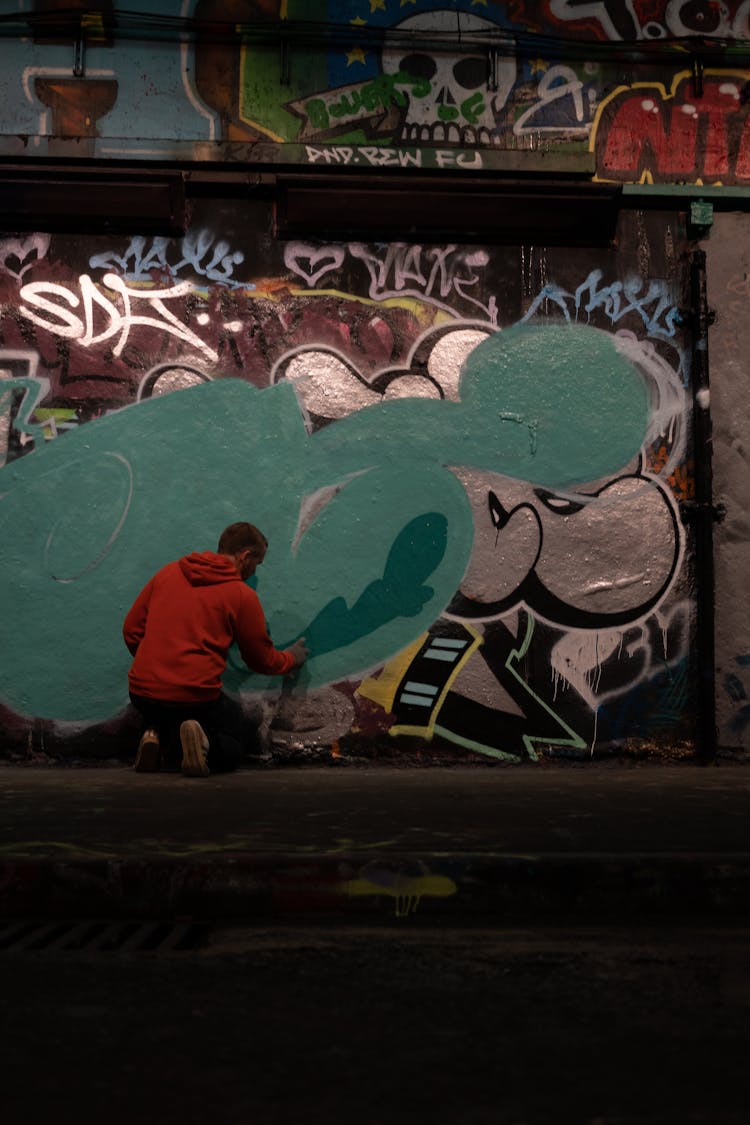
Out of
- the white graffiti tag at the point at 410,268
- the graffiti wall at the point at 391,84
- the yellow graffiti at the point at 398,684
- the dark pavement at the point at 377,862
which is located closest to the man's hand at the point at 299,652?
Result: the yellow graffiti at the point at 398,684

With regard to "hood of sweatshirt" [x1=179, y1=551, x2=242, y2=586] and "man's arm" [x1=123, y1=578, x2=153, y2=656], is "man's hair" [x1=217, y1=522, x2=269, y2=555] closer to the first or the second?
"hood of sweatshirt" [x1=179, y1=551, x2=242, y2=586]

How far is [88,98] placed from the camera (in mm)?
7348

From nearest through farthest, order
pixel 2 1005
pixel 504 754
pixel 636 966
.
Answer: pixel 2 1005, pixel 636 966, pixel 504 754

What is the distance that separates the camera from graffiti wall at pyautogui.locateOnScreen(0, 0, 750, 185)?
24.1 ft

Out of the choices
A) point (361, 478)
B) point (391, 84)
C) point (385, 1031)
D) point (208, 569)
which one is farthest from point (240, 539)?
point (385, 1031)

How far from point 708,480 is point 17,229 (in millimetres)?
4713

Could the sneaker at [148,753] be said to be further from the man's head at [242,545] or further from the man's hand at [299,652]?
the man's head at [242,545]

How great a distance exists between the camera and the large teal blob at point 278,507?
283 inches

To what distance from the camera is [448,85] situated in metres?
7.46

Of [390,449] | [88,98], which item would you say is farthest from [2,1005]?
[88,98]

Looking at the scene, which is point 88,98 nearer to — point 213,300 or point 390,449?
point 213,300

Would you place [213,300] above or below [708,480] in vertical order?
above

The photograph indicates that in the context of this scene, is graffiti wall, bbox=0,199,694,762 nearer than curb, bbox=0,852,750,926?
No

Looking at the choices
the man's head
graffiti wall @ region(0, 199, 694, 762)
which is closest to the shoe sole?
graffiti wall @ region(0, 199, 694, 762)
